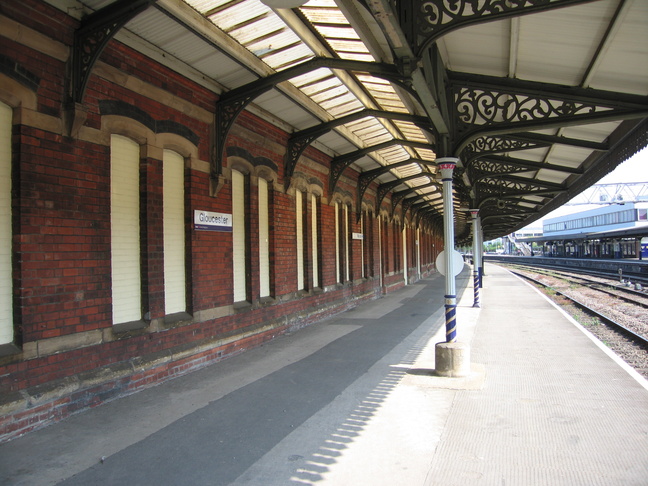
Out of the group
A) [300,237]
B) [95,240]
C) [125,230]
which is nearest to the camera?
[95,240]

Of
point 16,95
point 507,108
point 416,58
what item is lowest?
point 16,95

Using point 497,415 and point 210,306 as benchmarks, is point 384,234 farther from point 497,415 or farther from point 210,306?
point 497,415

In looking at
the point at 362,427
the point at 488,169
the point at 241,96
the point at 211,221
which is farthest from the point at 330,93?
the point at 488,169

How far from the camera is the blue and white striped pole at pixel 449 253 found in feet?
22.4

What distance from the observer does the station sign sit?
7.05 m

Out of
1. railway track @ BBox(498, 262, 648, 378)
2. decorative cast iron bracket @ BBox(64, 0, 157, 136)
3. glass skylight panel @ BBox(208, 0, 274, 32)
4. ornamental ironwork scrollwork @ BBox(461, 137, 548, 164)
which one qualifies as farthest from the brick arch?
railway track @ BBox(498, 262, 648, 378)

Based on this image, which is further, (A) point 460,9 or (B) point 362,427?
(B) point 362,427

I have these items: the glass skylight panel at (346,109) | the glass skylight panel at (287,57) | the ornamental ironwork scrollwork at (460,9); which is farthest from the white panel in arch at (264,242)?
the ornamental ironwork scrollwork at (460,9)

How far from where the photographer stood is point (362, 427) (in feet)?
15.6

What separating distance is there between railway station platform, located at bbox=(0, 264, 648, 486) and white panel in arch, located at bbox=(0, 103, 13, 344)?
1121mm

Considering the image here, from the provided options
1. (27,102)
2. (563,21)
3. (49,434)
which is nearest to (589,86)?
(563,21)

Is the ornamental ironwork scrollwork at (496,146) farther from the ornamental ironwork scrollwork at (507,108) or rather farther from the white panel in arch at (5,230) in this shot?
the white panel in arch at (5,230)

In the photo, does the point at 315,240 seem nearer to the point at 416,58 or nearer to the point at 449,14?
the point at 416,58

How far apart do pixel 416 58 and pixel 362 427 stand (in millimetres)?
3803
